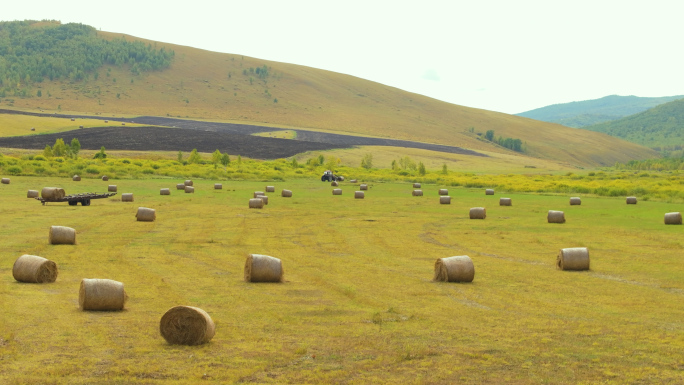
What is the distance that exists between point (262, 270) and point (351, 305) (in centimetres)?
319

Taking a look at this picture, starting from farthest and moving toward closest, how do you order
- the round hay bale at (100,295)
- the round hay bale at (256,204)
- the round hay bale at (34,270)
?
A: the round hay bale at (256,204), the round hay bale at (34,270), the round hay bale at (100,295)

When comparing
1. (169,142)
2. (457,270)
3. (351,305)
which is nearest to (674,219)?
(457,270)

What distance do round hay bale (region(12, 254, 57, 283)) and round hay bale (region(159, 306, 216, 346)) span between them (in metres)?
6.41

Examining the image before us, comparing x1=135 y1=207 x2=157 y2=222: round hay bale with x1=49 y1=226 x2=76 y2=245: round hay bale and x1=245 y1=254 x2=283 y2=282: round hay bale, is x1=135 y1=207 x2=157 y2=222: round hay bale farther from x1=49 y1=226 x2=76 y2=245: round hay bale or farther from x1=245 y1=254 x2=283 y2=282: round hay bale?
x1=245 y1=254 x2=283 y2=282: round hay bale

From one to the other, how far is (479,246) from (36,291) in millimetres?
15179

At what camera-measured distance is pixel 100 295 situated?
1448 cm

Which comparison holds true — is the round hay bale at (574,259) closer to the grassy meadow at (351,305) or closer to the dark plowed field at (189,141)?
the grassy meadow at (351,305)

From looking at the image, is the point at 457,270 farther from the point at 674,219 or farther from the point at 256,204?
the point at 256,204

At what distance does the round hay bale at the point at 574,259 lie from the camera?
21.1 m

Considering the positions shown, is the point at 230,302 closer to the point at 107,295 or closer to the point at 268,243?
the point at 107,295

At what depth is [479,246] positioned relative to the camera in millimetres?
26969

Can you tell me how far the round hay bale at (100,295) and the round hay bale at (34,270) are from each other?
3.21m

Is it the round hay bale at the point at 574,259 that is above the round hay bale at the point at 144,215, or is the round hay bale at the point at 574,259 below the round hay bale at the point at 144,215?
above

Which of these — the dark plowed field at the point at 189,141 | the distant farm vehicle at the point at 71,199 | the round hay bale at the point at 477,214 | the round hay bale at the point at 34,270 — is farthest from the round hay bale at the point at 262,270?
the dark plowed field at the point at 189,141
